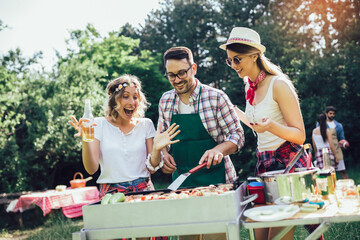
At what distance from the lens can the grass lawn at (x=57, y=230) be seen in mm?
3960

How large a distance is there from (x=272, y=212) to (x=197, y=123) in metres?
1.07

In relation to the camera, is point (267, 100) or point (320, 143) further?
point (320, 143)

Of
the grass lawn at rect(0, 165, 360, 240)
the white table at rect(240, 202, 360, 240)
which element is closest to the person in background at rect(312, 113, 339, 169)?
the grass lawn at rect(0, 165, 360, 240)

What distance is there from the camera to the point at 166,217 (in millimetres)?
1725

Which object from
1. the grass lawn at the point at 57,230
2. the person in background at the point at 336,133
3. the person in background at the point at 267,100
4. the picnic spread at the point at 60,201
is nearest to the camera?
the person in background at the point at 267,100

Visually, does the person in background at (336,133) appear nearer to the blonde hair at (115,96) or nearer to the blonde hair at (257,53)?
the blonde hair at (257,53)

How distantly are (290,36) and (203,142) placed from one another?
13642mm

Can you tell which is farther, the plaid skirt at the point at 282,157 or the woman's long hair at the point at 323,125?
the woman's long hair at the point at 323,125

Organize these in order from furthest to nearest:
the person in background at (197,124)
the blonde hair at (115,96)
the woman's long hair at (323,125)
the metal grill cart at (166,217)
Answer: the woman's long hair at (323,125), the blonde hair at (115,96), the person in background at (197,124), the metal grill cart at (166,217)

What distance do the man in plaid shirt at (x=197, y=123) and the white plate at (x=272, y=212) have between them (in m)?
0.77

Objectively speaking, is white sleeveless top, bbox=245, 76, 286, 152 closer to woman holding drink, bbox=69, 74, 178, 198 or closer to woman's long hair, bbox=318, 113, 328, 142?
woman holding drink, bbox=69, 74, 178, 198

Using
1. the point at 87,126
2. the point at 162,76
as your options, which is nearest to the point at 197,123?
the point at 87,126

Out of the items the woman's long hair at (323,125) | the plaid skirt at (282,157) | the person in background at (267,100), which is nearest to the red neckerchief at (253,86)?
the person in background at (267,100)

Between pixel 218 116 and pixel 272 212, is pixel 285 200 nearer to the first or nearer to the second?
pixel 272 212
